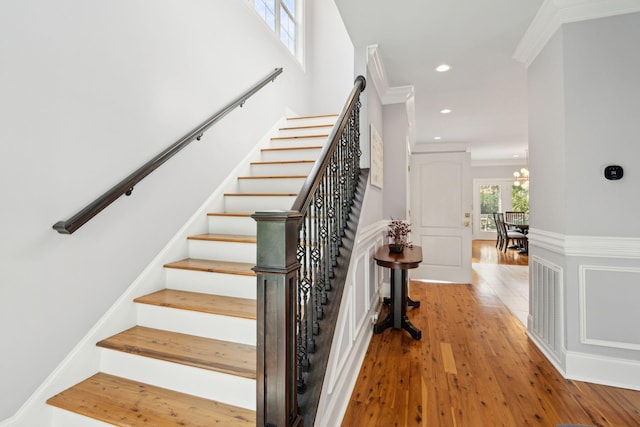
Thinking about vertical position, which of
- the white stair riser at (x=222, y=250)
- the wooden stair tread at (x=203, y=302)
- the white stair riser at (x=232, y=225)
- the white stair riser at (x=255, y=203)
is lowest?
the wooden stair tread at (x=203, y=302)

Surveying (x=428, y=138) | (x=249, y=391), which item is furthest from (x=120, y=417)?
(x=428, y=138)

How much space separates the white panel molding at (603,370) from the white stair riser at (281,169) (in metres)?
2.54

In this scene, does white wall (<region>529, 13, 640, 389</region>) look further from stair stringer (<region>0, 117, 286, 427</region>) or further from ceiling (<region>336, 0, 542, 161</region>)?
stair stringer (<region>0, 117, 286, 427</region>)

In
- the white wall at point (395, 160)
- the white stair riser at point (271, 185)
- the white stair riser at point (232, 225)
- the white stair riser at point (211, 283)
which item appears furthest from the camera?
the white wall at point (395, 160)

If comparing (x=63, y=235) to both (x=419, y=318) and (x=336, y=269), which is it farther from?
(x=419, y=318)

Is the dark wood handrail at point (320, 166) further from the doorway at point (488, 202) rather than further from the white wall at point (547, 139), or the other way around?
the doorway at point (488, 202)

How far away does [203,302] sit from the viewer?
1831 millimetres

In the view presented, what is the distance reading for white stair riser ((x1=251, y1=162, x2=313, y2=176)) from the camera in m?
2.95

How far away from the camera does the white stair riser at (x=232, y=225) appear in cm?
244

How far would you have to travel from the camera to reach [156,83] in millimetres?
2066

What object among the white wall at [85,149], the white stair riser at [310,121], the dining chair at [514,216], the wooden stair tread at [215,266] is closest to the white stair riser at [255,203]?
the white wall at [85,149]

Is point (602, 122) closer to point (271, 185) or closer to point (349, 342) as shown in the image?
point (349, 342)

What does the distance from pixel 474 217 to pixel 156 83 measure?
36.6 feet

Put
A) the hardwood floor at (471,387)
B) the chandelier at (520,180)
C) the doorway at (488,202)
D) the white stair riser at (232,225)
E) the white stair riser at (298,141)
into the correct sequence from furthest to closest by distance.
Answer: the doorway at (488,202), the chandelier at (520,180), the white stair riser at (298,141), the white stair riser at (232,225), the hardwood floor at (471,387)
